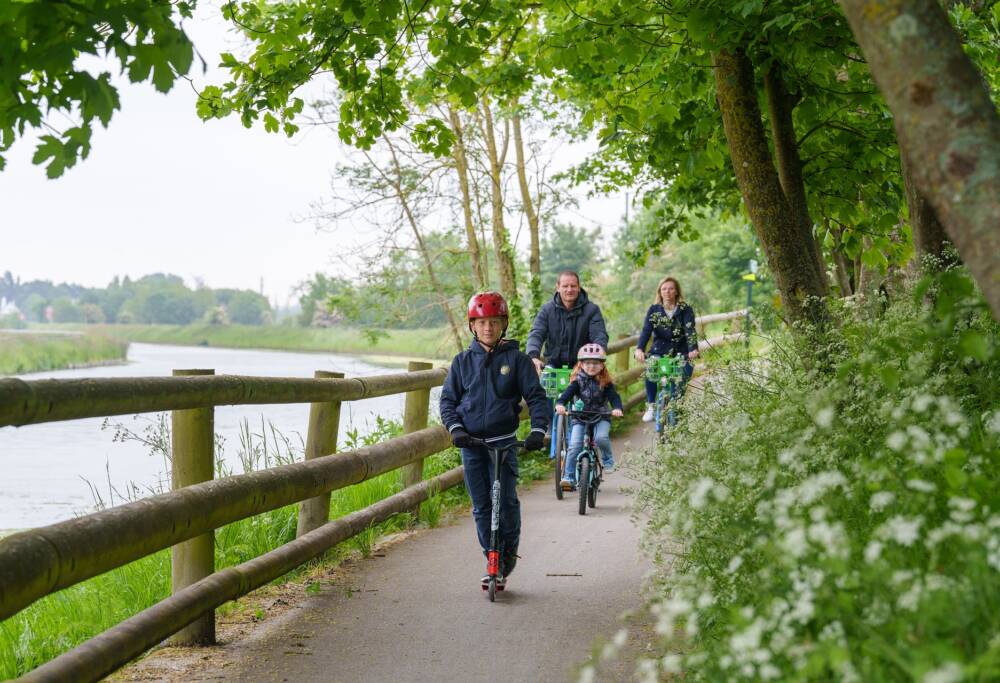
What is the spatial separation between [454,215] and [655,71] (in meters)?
9.93

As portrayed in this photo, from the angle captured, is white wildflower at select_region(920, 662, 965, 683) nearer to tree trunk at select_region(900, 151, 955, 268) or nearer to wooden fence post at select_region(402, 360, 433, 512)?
tree trunk at select_region(900, 151, 955, 268)

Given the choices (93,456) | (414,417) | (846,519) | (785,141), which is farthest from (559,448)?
(93,456)

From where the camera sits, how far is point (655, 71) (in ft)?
27.9

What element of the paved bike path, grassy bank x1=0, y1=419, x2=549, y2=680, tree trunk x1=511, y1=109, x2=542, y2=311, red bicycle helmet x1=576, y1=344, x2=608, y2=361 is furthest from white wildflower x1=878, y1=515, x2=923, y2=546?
tree trunk x1=511, y1=109, x2=542, y2=311

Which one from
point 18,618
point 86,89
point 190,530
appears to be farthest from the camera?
point 18,618

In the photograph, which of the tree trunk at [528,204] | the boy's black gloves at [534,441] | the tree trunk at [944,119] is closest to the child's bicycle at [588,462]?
the boy's black gloves at [534,441]

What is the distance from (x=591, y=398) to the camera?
9156 millimetres

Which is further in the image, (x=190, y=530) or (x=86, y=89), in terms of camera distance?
(x=190, y=530)

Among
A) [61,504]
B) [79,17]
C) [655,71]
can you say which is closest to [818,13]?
[655,71]

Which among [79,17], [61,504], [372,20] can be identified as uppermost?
[372,20]

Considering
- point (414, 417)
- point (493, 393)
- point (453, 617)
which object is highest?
point (493, 393)

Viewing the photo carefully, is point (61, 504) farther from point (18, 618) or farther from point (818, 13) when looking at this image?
point (818, 13)

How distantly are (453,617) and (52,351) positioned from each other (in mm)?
35028

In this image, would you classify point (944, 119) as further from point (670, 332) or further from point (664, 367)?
point (670, 332)
